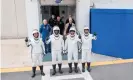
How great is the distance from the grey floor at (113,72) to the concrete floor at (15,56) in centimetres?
178

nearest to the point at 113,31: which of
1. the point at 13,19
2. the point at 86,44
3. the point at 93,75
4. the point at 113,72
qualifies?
the point at 113,72

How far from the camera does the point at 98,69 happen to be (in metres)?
7.46

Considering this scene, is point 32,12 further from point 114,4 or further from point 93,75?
point 93,75

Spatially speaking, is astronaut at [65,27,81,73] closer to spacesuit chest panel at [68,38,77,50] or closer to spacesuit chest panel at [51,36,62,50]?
spacesuit chest panel at [68,38,77,50]

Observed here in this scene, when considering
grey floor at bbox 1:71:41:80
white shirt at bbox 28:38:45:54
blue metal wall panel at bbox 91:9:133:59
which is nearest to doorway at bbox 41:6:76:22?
blue metal wall panel at bbox 91:9:133:59

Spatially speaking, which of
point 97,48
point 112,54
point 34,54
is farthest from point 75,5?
point 34,54

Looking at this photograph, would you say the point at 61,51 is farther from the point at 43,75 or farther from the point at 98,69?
the point at 98,69

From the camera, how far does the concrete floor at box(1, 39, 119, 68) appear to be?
8945mm

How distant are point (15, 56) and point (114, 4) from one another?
585 cm

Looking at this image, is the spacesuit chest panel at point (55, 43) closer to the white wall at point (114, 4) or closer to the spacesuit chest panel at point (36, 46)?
the spacesuit chest panel at point (36, 46)

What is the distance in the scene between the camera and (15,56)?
32.9 ft

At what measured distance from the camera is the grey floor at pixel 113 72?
22.2 feet

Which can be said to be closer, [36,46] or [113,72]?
[36,46]

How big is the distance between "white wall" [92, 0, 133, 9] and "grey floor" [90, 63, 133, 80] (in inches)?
141
